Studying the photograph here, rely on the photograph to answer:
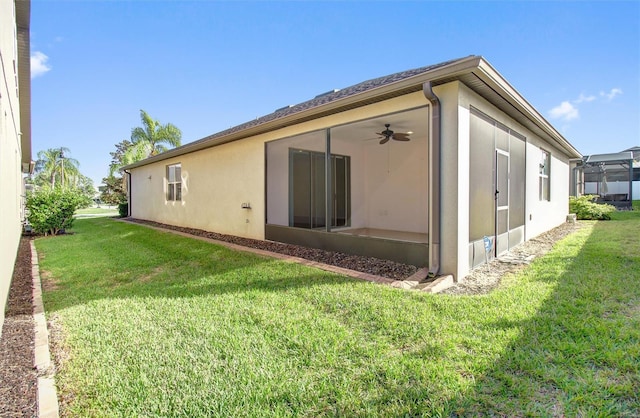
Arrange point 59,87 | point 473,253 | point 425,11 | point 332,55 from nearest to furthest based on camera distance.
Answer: point 473,253 < point 425,11 < point 332,55 < point 59,87

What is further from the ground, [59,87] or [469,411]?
[59,87]

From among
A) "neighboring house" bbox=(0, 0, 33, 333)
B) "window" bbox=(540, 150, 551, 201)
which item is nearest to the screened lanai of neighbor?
"window" bbox=(540, 150, 551, 201)

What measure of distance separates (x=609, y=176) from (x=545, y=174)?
55.2 feet

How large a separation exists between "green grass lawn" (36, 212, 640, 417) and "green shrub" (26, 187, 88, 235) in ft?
26.3

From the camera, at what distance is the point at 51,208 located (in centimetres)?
1098

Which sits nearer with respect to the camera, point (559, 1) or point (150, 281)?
point (150, 281)

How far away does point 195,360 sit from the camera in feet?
8.35

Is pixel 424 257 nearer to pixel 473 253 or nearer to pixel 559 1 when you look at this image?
pixel 473 253

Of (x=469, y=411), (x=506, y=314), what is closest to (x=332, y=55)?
(x=506, y=314)

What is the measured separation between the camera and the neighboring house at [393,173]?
15.9ft

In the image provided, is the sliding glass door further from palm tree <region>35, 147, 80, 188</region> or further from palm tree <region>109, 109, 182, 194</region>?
palm tree <region>35, 147, 80, 188</region>

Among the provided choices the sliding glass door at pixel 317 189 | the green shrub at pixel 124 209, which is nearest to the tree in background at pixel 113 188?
the green shrub at pixel 124 209

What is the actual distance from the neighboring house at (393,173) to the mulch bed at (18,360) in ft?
15.1

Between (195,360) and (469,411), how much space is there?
197 centimetres
